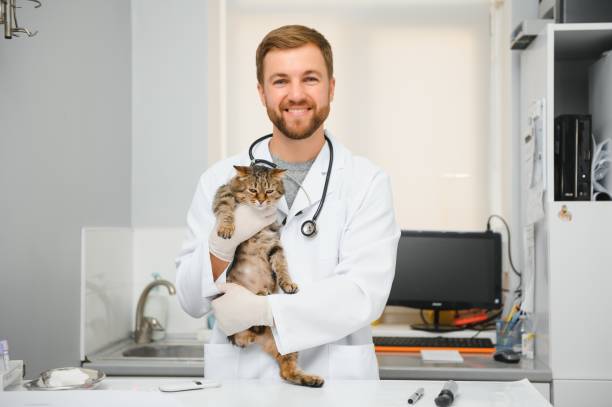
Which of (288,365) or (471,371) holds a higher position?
(288,365)

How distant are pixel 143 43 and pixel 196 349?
149 cm

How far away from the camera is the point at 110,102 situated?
2.71 metres

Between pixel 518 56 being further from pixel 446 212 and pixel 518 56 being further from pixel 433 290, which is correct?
pixel 433 290

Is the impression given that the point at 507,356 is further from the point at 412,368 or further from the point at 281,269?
the point at 281,269

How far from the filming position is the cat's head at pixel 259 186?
4.93 feet

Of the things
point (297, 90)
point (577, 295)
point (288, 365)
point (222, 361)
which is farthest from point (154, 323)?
point (577, 295)

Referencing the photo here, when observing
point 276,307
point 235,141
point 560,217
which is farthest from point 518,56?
point 276,307

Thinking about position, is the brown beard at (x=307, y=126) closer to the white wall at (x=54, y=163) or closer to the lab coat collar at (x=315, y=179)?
the lab coat collar at (x=315, y=179)

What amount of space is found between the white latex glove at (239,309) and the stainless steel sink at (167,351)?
44.7 inches

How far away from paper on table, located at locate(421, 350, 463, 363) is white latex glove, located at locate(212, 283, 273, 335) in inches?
40.1

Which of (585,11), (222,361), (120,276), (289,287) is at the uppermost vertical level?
(585,11)

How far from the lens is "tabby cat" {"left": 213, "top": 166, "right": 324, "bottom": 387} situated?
1.51 meters

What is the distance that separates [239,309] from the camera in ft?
4.88

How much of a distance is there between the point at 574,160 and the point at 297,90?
1171 millimetres
